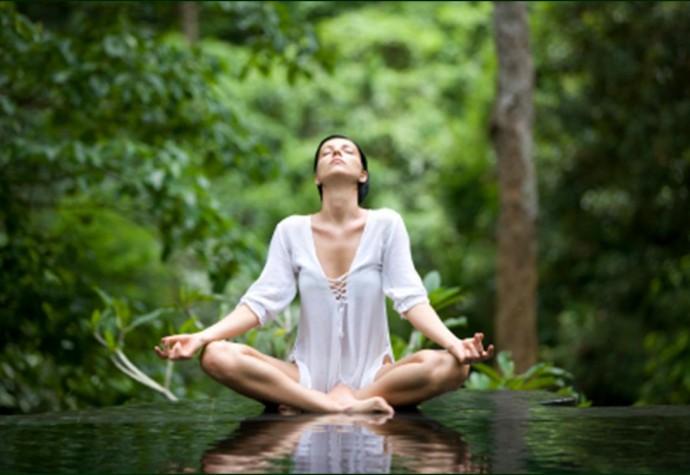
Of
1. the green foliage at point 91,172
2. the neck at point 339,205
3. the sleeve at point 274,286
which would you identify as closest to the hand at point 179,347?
the sleeve at point 274,286

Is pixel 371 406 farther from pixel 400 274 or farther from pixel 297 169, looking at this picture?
pixel 297 169

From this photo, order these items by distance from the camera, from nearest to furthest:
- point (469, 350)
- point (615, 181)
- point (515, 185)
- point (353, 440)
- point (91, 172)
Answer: point (353, 440), point (469, 350), point (91, 172), point (515, 185), point (615, 181)

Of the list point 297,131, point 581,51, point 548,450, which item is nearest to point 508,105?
point 581,51

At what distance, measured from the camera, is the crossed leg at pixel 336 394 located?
4.51 metres

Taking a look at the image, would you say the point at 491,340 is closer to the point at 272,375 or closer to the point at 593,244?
the point at 593,244

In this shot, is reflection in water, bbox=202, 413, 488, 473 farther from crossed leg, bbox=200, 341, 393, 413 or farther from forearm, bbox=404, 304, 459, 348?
forearm, bbox=404, 304, 459, 348

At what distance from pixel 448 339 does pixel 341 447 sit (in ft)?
3.06

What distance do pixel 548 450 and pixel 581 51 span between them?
9.88m

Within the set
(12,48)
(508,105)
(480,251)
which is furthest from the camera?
(480,251)

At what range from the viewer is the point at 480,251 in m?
17.1

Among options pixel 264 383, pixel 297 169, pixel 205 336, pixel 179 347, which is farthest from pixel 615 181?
pixel 179 347

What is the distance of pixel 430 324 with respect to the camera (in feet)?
15.2

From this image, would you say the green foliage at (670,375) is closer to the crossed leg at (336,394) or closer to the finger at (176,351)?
the crossed leg at (336,394)

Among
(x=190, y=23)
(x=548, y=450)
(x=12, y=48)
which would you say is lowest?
(x=548, y=450)
